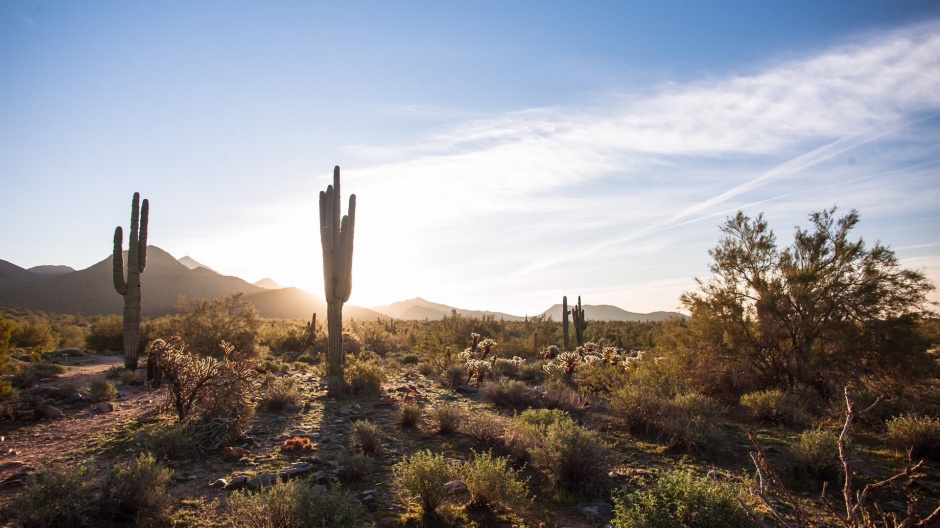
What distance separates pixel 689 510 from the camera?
4930mm

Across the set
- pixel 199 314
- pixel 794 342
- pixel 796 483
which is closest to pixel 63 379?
pixel 199 314

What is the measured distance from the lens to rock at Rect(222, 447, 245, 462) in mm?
7871

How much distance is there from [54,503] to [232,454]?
2810 millimetres

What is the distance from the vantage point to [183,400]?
30.9 ft

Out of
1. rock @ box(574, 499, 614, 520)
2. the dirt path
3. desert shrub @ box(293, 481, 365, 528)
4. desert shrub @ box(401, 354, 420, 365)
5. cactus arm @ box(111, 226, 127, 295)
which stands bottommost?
rock @ box(574, 499, 614, 520)

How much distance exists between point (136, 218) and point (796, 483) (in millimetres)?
20465

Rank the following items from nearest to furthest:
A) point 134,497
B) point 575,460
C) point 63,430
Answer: point 134,497 < point 575,460 < point 63,430

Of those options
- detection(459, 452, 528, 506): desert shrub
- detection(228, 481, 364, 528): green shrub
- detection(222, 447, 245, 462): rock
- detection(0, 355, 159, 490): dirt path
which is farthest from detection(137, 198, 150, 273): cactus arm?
detection(459, 452, 528, 506): desert shrub

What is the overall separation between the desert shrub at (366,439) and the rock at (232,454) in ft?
5.81

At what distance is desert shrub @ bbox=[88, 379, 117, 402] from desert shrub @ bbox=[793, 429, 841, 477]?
14.1 m

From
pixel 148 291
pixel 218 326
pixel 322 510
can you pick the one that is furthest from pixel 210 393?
pixel 148 291

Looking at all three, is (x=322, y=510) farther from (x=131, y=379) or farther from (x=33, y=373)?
(x=33, y=373)

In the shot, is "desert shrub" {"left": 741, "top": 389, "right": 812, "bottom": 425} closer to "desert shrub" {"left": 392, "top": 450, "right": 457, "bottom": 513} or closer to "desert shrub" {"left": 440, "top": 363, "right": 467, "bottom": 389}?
"desert shrub" {"left": 440, "top": 363, "right": 467, "bottom": 389}

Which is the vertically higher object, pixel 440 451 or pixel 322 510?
pixel 322 510
